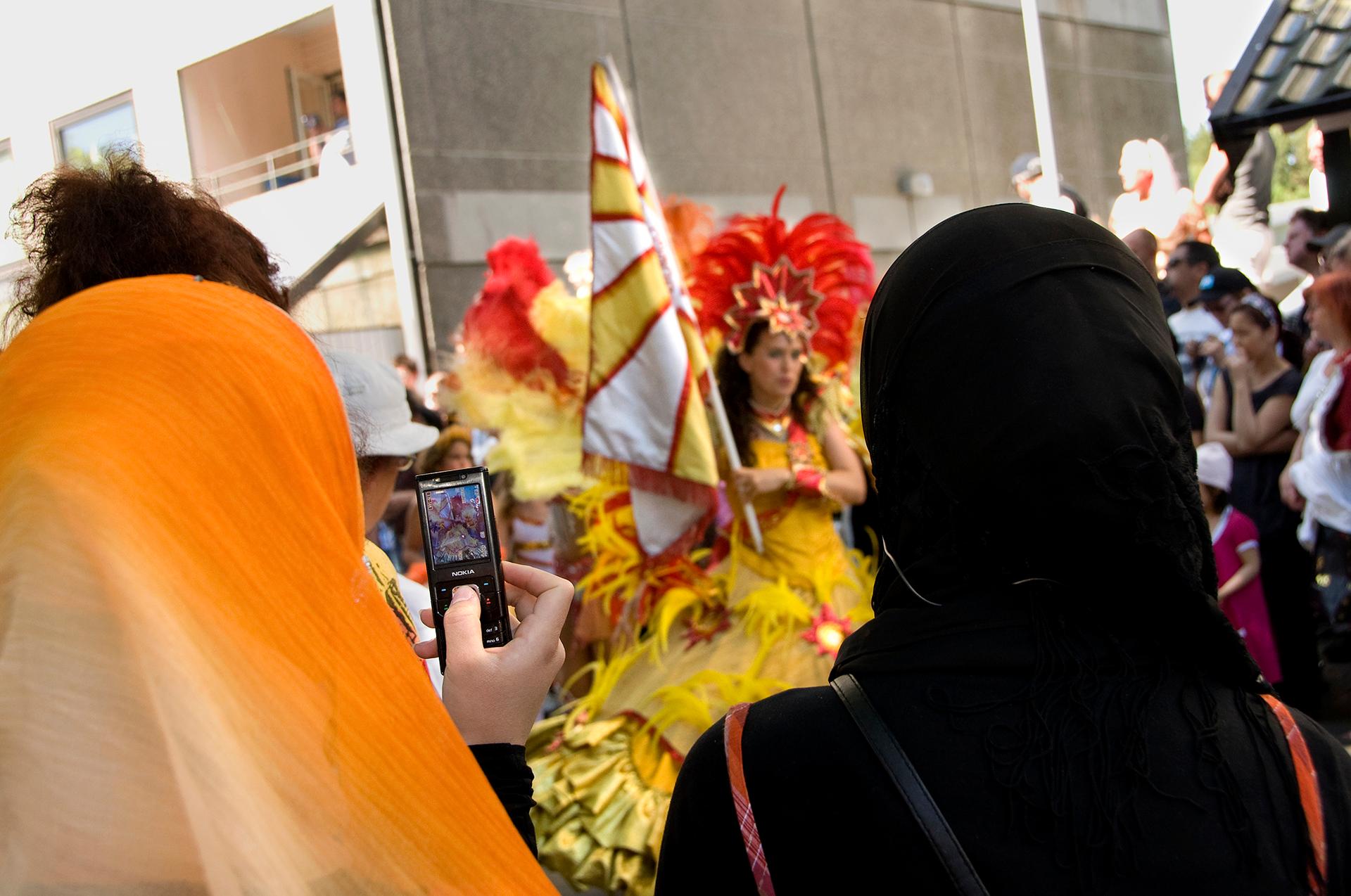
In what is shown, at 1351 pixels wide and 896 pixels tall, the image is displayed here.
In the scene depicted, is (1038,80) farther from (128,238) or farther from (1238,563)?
(128,238)

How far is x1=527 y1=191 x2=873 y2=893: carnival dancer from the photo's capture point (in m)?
3.52

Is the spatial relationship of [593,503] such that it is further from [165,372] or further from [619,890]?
[165,372]

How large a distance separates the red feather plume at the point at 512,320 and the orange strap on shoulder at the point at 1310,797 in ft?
13.2

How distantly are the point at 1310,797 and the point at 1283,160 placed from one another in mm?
5895

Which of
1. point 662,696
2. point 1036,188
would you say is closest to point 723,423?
point 662,696

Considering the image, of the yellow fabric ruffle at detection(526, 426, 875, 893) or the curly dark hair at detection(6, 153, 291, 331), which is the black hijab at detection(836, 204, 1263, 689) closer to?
the curly dark hair at detection(6, 153, 291, 331)

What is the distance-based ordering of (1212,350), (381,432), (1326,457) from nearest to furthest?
1. (381,432)
2. (1326,457)
3. (1212,350)

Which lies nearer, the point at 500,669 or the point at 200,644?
the point at 200,644

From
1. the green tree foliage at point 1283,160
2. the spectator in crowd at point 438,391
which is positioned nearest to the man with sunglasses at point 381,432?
the spectator in crowd at point 438,391

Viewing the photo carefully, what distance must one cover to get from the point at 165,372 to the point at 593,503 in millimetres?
3541

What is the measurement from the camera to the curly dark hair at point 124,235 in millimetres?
1108

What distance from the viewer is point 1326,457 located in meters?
4.40

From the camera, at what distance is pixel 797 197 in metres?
6.45

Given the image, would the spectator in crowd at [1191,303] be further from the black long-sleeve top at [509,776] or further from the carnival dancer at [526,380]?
the black long-sleeve top at [509,776]
